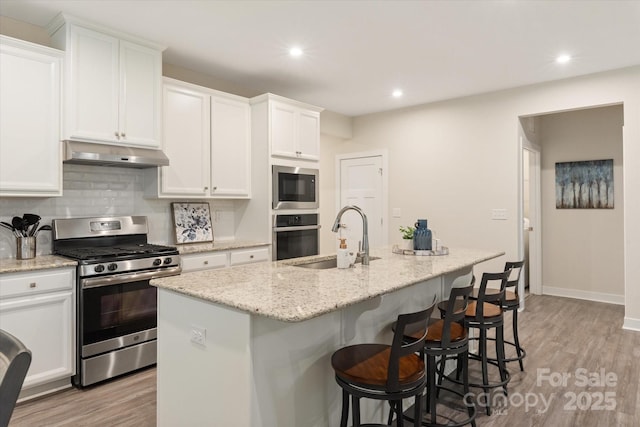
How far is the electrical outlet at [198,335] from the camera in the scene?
69.1 inches

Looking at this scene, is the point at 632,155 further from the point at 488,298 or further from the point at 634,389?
the point at 488,298

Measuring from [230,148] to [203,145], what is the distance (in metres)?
0.33

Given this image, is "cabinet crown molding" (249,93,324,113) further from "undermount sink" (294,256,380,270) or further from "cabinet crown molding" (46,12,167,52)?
"undermount sink" (294,256,380,270)

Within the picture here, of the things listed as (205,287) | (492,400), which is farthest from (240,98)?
(492,400)

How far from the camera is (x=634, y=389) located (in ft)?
8.94

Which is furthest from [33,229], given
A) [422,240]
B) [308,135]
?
[422,240]

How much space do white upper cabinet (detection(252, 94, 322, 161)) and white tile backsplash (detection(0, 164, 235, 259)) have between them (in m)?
1.30

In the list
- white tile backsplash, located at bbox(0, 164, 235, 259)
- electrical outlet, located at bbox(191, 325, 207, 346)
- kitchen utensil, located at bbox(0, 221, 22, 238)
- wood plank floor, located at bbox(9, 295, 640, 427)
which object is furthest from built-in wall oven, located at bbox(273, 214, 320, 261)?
electrical outlet, located at bbox(191, 325, 207, 346)

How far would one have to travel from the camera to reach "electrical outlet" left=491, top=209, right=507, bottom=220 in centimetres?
466

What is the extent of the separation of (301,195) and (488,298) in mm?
2512

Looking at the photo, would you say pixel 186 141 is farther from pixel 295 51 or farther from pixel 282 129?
pixel 295 51

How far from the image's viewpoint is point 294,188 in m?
4.41

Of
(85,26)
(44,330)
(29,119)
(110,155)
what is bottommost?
(44,330)

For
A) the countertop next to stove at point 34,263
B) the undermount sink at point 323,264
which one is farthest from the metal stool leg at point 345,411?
the countertop next to stove at point 34,263
